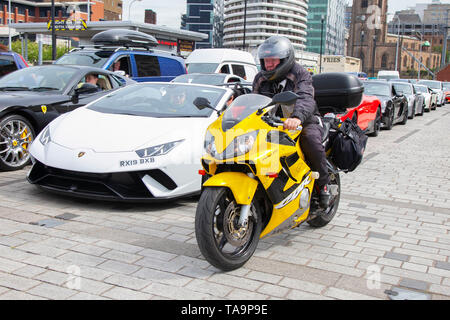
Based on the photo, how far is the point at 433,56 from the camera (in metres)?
170

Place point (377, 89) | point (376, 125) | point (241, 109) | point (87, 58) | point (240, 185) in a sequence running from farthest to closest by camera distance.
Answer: point (377, 89) → point (376, 125) → point (87, 58) → point (241, 109) → point (240, 185)

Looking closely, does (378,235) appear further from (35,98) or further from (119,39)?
(119,39)

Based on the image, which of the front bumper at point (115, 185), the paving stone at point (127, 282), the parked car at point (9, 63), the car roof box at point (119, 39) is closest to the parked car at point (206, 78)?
the car roof box at point (119, 39)

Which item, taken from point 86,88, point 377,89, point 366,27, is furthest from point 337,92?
point 366,27

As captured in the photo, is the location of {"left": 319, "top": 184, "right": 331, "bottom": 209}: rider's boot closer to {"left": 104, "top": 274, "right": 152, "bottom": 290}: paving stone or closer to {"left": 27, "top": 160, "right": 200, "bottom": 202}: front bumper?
{"left": 27, "top": 160, "right": 200, "bottom": 202}: front bumper

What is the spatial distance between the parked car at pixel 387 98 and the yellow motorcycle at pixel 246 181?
12487mm

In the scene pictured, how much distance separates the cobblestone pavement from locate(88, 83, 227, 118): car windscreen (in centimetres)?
113

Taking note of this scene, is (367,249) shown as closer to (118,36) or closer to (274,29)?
(118,36)

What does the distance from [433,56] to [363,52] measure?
40.4 m

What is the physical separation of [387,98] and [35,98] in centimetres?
1151

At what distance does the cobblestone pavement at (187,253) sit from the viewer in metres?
3.63

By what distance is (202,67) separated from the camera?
18.5 metres

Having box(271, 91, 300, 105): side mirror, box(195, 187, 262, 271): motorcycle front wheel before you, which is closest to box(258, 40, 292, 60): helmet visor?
box(271, 91, 300, 105): side mirror
